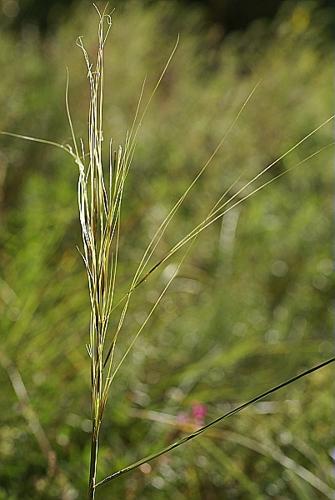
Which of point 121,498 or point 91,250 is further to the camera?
point 121,498

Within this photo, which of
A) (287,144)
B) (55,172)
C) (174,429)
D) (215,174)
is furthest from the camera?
(287,144)

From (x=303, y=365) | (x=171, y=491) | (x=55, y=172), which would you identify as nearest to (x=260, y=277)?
(x=303, y=365)

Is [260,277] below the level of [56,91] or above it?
below

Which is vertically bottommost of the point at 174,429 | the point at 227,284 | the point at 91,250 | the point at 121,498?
the point at 121,498

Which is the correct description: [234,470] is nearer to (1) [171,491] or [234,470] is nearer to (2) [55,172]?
(1) [171,491]

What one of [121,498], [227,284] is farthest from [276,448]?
[227,284]

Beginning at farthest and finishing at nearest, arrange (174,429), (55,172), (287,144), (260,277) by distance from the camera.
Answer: (287,144), (55,172), (260,277), (174,429)

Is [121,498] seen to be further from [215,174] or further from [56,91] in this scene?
[56,91]
